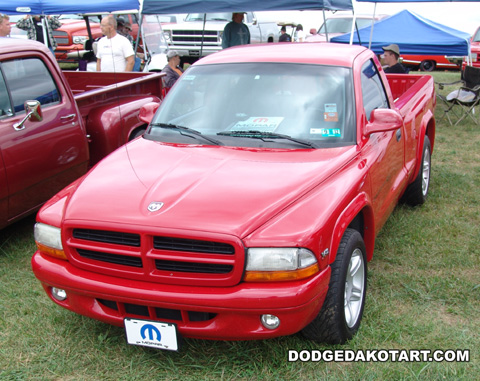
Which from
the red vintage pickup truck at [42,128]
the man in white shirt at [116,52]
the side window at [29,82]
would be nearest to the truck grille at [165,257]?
the red vintage pickup truck at [42,128]

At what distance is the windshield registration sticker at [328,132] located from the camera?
3645 millimetres

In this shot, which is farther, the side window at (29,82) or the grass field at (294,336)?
the side window at (29,82)

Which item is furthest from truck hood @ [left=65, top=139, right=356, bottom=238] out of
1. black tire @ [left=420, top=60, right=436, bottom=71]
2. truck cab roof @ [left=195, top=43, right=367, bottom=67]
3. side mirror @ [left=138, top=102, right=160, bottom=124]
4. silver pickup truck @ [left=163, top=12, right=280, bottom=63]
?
black tire @ [left=420, top=60, right=436, bottom=71]

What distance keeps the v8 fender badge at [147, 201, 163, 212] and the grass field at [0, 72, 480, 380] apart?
929 millimetres

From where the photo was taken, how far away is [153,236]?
277 cm

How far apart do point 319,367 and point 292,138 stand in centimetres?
146

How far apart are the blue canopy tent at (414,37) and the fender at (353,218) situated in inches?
359

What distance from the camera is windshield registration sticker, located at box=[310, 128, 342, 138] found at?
364 cm

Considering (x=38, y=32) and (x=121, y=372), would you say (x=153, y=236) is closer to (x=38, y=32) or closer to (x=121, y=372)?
(x=121, y=372)

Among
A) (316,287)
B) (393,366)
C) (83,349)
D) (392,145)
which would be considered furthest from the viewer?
(392,145)

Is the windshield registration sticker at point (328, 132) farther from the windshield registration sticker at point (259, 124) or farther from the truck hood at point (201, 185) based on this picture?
the windshield registration sticker at point (259, 124)

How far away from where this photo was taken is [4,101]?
4.57 meters

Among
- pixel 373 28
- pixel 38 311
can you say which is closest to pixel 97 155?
pixel 38 311

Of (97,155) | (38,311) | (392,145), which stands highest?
(392,145)
